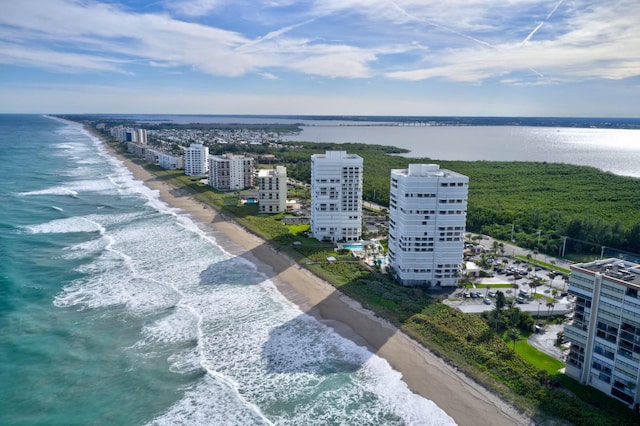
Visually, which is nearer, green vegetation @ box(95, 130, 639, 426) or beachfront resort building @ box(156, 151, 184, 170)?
green vegetation @ box(95, 130, 639, 426)

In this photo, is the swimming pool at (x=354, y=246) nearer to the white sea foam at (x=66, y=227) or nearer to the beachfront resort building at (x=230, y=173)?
the white sea foam at (x=66, y=227)

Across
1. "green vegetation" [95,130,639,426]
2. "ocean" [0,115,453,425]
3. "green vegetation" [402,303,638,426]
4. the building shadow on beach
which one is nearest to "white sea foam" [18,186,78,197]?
"ocean" [0,115,453,425]

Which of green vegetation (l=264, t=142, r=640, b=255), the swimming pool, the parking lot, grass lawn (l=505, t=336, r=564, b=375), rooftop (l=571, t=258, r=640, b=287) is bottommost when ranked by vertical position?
grass lawn (l=505, t=336, r=564, b=375)

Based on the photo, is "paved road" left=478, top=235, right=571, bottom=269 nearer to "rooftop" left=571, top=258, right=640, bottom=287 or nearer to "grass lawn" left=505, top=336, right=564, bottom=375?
"grass lawn" left=505, top=336, right=564, bottom=375

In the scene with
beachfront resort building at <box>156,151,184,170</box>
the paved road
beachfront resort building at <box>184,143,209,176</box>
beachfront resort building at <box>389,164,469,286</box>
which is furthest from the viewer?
beachfront resort building at <box>156,151,184,170</box>

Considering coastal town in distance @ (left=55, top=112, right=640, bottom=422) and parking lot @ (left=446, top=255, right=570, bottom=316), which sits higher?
coastal town in distance @ (left=55, top=112, right=640, bottom=422)

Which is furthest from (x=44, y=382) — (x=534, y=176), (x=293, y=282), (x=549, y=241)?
(x=534, y=176)
